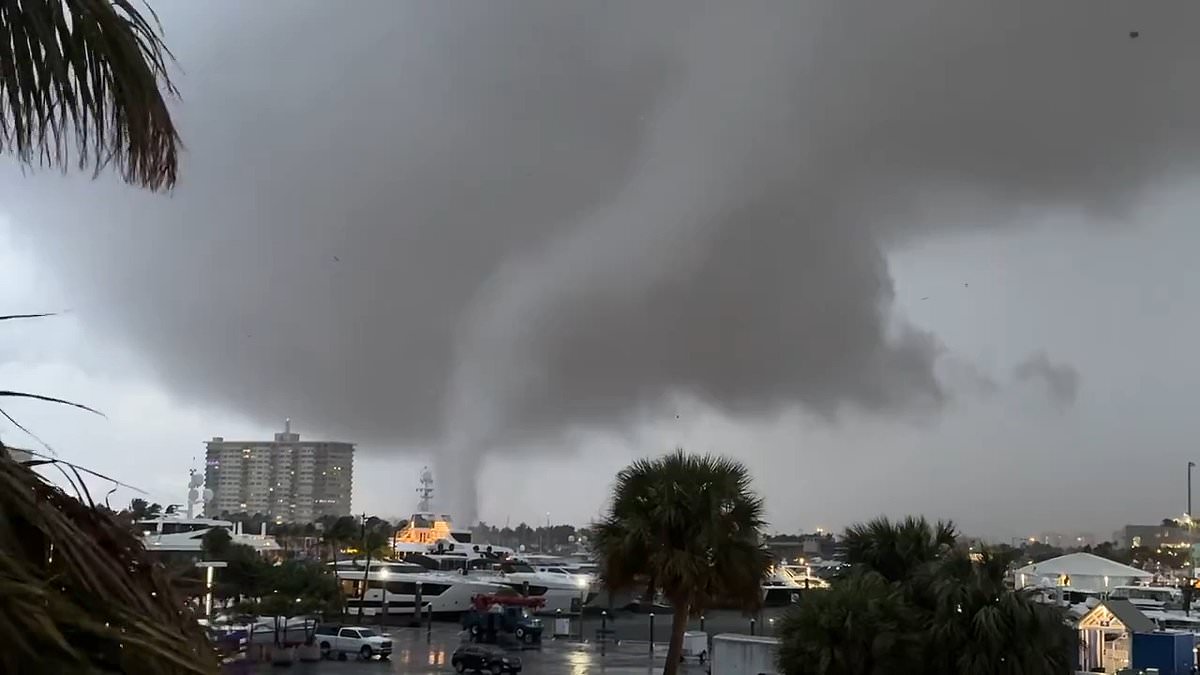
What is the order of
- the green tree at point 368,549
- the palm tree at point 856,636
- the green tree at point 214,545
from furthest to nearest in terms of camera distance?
the green tree at point 368,549, the green tree at point 214,545, the palm tree at point 856,636

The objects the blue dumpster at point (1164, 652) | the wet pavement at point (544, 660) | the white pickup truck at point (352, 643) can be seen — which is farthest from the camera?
the white pickup truck at point (352, 643)

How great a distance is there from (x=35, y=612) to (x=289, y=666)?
34.2 metres

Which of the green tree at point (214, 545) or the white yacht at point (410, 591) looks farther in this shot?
the white yacht at point (410, 591)

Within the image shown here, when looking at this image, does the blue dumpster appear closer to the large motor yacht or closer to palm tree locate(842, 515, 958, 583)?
palm tree locate(842, 515, 958, 583)

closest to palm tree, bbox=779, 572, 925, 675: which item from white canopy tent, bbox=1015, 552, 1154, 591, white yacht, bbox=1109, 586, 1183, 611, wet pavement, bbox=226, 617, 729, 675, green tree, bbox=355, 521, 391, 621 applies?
wet pavement, bbox=226, 617, 729, 675

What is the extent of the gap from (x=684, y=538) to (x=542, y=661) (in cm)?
1909

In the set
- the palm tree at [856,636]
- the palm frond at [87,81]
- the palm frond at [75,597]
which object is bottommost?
the palm tree at [856,636]

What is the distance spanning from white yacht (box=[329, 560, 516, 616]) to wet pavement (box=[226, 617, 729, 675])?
954cm

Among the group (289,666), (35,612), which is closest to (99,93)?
(35,612)

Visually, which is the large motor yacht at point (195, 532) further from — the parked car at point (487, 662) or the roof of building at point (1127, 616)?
the roof of building at point (1127, 616)

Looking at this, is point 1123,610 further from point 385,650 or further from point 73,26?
point 73,26

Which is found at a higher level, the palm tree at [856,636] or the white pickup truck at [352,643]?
the palm tree at [856,636]

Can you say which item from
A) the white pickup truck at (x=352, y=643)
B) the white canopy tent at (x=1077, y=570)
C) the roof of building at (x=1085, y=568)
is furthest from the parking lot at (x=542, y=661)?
the roof of building at (x=1085, y=568)

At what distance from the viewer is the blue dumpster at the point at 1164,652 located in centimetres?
2242
